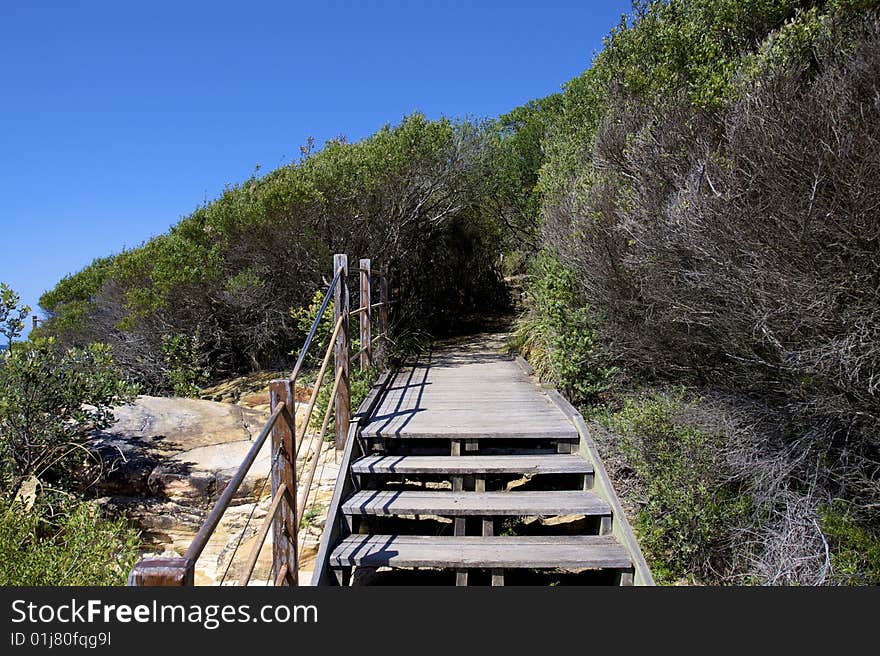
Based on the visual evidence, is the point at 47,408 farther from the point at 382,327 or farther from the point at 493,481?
the point at 493,481

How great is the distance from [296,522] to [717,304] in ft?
12.6

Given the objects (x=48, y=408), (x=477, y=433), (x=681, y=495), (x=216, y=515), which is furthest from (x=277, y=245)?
(x=216, y=515)

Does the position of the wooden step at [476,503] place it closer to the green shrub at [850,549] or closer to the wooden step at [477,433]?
the wooden step at [477,433]

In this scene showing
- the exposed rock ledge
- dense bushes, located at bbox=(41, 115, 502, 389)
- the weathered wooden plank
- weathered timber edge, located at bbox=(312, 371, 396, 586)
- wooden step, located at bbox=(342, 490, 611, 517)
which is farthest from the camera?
dense bushes, located at bbox=(41, 115, 502, 389)

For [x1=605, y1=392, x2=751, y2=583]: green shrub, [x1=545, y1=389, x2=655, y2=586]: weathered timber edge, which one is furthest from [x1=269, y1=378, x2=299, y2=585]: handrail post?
[x1=605, y1=392, x2=751, y2=583]: green shrub

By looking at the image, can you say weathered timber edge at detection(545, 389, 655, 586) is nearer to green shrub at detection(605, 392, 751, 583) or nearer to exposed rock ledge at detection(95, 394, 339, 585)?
green shrub at detection(605, 392, 751, 583)

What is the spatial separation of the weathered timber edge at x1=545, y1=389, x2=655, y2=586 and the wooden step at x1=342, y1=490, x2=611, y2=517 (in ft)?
0.27

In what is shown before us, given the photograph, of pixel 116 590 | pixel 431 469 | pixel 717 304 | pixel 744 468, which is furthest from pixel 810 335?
pixel 116 590

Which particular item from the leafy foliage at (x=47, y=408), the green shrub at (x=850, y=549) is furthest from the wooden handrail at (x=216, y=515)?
the leafy foliage at (x=47, y=408)

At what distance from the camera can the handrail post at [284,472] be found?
338 cm

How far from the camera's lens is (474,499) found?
15.1 ft

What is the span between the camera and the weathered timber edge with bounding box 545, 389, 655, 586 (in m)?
3.79

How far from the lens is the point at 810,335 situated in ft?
14.5

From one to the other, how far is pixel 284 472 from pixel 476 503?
1.67m
